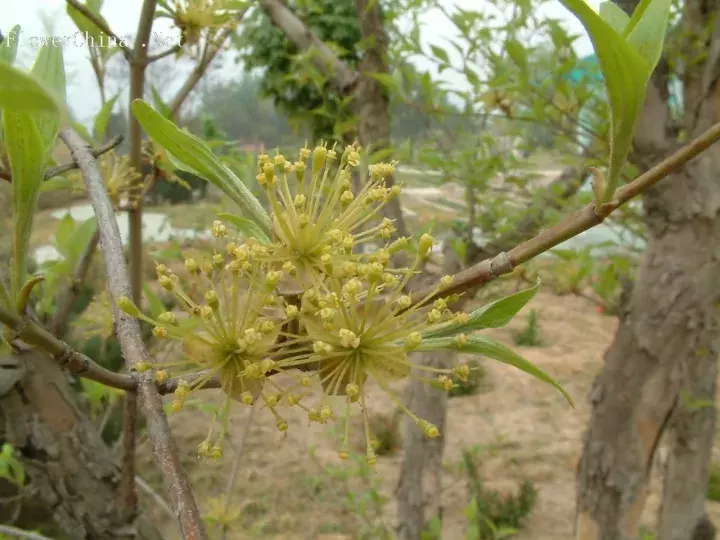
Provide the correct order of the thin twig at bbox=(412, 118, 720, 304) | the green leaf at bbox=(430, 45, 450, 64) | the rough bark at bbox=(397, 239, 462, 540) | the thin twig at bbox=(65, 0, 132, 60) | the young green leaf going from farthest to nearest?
the rough bark at bbox=(397, 239, 462, 540)
the green leaf at bbox=(430, 45, 450, 64)
the thin twig at bbox=(65, 0, 132, 60)
the young green leaf
the thin twig at bbox=(412, 118, 720, 304)

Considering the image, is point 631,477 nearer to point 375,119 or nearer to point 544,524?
point 375,119

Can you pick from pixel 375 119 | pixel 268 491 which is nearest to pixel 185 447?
pixel 268 491

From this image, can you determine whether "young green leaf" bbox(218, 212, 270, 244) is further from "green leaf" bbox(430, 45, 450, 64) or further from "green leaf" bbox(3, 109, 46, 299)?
"green leaf" bbox(430, 45, 450, 64)

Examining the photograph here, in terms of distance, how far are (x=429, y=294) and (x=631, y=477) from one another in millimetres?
880

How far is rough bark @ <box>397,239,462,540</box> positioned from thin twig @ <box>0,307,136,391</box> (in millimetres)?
945

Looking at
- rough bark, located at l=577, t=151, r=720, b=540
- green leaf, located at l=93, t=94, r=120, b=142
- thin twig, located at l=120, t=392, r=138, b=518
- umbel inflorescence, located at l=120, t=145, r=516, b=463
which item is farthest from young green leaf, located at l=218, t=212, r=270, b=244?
rough bark, located at l=577, t=151, r=720, b=540

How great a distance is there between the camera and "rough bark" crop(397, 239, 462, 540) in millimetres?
1195

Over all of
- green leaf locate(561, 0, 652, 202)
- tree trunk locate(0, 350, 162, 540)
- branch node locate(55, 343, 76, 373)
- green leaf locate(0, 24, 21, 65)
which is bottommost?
tree trunk locate(0, 350, 162, 540)

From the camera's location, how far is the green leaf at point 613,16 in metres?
0.30

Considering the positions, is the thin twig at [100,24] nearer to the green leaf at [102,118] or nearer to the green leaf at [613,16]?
the green leaf at [102,118]

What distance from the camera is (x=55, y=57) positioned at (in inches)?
12.9

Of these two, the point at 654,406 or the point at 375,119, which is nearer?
the point at 654,406

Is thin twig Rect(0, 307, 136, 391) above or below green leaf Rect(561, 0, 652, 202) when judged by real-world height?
below

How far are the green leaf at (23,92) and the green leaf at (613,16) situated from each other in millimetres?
251
